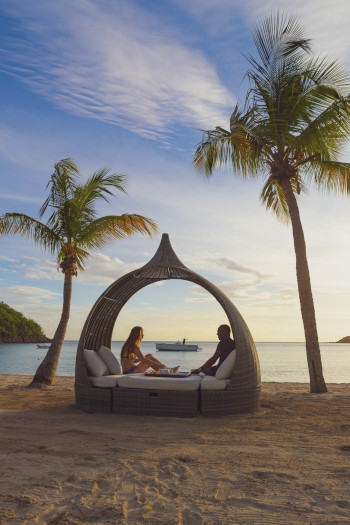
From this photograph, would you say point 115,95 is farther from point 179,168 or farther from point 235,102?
point 235,102

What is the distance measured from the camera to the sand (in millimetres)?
3209

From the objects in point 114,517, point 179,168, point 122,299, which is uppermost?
point 179,168

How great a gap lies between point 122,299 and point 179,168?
136 inches

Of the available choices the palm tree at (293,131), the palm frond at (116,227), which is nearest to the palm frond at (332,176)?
the palm tree at (293,131)

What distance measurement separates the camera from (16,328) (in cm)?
7306

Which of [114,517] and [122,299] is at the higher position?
[122,299]

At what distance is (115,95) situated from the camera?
963 centimetres

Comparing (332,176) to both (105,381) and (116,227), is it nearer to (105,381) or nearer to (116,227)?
(116,227)

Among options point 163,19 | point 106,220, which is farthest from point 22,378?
point 163,19

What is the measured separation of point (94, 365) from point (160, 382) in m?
1.27

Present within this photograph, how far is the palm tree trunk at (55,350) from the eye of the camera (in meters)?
11.4

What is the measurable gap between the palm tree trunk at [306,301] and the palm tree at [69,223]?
3.62 metres

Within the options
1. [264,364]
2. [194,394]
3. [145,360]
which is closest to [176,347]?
[264,364]

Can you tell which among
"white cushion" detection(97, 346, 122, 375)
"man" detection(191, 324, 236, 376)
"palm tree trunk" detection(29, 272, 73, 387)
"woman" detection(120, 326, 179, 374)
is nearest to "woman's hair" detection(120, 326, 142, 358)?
"woman" detection(120, 326, 179, 374)
